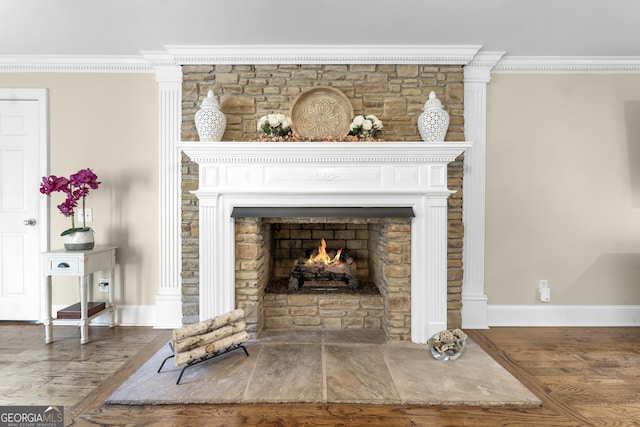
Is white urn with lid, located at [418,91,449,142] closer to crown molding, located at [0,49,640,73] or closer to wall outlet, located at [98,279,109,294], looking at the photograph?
crown molding, located at [0,49,640,73]

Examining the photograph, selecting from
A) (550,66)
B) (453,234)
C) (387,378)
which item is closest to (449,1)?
(550,66)

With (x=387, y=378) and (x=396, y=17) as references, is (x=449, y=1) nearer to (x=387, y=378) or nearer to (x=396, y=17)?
(x=396, y=17)

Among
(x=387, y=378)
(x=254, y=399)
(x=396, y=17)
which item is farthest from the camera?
(x=396, y=17)

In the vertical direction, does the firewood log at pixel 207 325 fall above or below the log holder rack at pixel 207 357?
above

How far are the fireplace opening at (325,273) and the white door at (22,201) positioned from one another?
207 centimetres

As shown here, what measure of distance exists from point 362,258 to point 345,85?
167cm

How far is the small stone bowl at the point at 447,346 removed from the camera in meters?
2.54

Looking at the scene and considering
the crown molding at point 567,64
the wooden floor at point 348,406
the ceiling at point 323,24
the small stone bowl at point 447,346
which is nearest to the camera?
the wooden floor at point 348,406

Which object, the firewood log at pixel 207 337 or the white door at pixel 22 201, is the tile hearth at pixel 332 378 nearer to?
the firewood log at pixel 207 337

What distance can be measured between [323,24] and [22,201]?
319 cm

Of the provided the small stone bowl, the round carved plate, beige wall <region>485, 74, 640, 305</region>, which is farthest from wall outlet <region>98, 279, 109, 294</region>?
beige wall <region>485, 74, 640, 305</region>

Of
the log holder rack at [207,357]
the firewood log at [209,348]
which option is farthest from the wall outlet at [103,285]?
the firewood log at [209,348]

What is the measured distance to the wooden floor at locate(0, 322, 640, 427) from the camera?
1897 mm

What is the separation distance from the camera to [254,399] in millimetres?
2031
